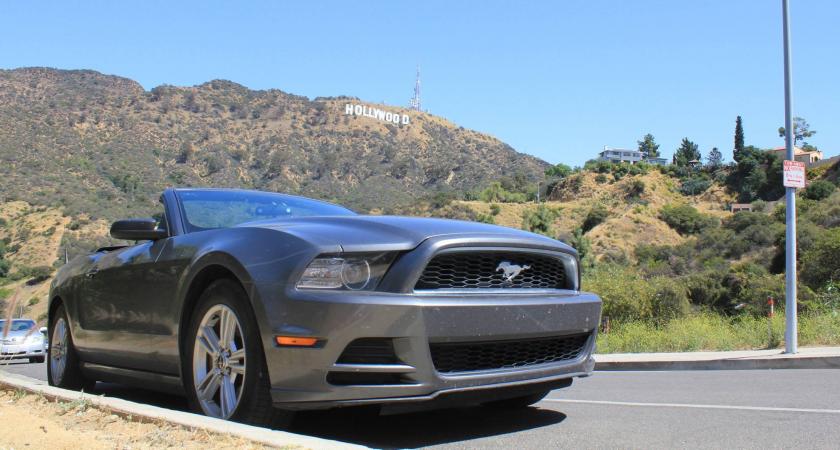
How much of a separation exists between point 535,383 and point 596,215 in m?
76.7

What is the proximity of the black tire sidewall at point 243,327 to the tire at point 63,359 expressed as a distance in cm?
248

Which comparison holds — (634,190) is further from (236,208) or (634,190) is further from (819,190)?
(236,208)

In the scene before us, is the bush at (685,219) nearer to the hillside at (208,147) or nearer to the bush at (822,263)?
the hillside at (208,147)

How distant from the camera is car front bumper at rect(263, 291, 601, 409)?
3.68 metres

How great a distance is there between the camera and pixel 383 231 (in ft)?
13.4

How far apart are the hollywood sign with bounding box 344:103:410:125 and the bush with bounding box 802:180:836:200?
67.1m

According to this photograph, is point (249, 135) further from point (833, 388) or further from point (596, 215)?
point (833, 388)

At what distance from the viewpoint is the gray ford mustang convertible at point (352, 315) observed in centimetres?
373

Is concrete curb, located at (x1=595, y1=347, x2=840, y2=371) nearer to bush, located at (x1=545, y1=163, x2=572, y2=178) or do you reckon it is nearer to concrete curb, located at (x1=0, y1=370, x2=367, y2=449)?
concrete curb, located at (x1=0, y1=370, x2=367, y2=449)

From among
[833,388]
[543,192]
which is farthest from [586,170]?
[833,388]

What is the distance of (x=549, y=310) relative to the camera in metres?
4.29

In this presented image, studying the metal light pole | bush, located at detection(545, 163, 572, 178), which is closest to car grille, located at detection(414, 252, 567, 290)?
the metal light pole

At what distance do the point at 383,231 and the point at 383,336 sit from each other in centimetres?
62

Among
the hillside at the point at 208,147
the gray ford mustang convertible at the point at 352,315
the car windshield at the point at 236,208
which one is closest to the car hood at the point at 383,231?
the gray ford mustang convertible at the point at 352,315
